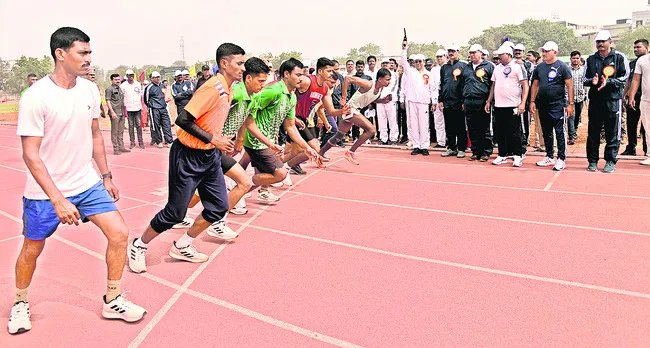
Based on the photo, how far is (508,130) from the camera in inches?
360

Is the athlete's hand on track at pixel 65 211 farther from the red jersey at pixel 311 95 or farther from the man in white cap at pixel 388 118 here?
the man in white cap at pixel 388 118

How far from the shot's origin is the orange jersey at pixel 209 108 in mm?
4066

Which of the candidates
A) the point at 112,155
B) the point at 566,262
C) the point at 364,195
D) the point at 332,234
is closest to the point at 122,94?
the point at 112,155

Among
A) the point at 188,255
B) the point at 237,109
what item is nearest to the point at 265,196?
the point at 237,109

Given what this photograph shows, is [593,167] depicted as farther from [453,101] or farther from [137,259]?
[137,259]

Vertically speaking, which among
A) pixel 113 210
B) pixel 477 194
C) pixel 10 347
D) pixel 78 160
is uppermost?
pixel 78 160

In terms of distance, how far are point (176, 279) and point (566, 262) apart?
10.9 ft

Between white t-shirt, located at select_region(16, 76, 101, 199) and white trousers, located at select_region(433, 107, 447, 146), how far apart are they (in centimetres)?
889

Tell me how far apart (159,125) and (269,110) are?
834 centimetres

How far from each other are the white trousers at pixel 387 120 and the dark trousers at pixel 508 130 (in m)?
3.55

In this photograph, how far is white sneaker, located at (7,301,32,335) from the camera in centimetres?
336

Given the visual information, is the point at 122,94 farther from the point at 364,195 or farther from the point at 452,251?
the point at 452,251

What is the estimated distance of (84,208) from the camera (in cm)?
→ 331

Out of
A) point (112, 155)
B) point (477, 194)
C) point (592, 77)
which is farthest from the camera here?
point (112, 155)
